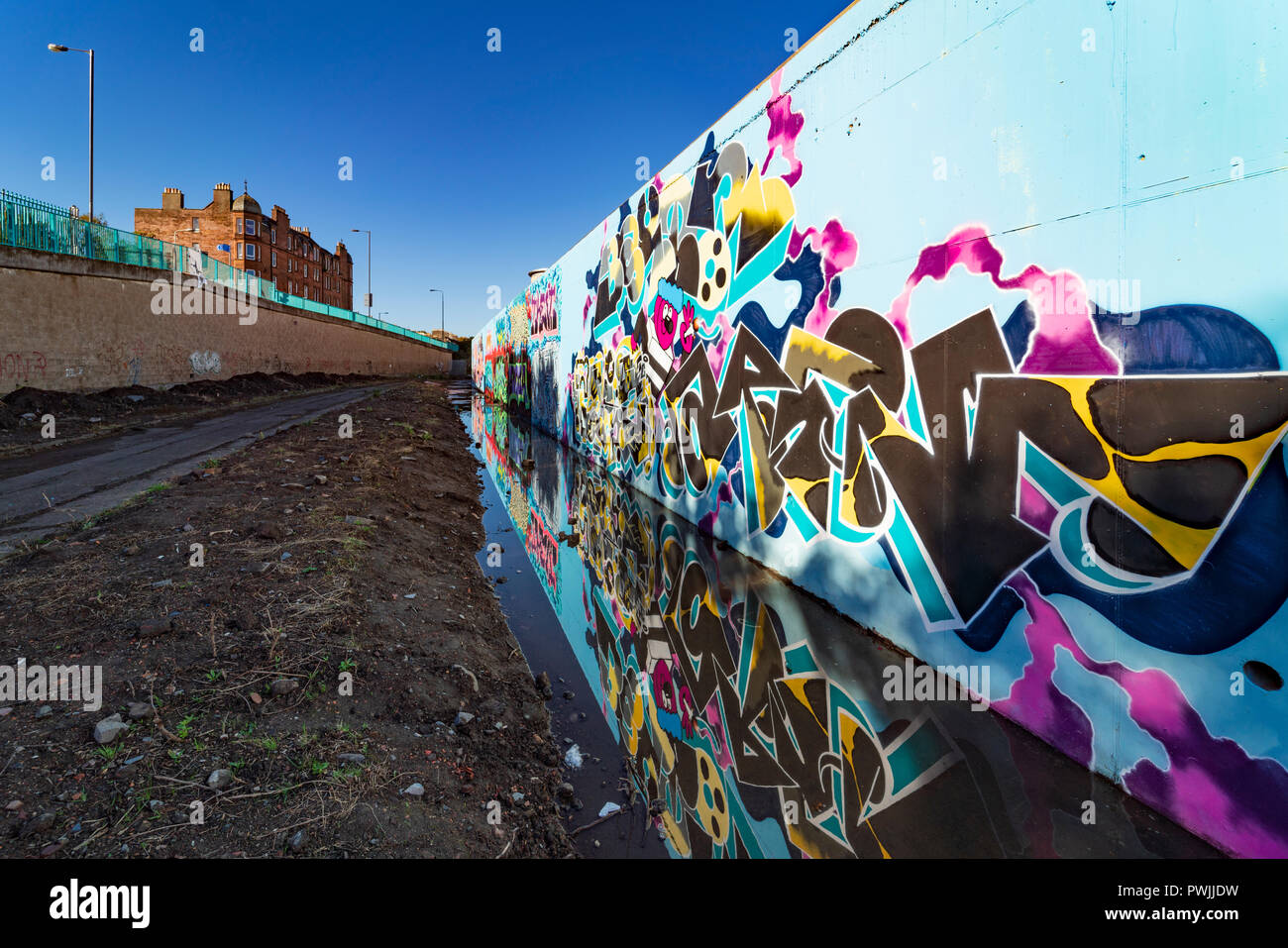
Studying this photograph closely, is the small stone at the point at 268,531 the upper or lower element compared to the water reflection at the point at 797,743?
upper

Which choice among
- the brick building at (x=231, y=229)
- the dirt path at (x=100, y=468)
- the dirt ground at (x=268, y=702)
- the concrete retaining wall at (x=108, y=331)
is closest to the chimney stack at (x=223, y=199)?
the brick building at (x=231, y=229)

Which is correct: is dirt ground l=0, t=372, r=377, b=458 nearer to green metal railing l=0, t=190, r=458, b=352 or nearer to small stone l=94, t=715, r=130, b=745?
green metal railing l=0, t=190, r=458, b=352

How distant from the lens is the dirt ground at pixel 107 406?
10789mm

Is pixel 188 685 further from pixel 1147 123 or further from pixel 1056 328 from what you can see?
pixel 1147 123

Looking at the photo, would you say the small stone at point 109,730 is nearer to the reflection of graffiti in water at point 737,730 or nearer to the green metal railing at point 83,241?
the reflection of graffiti in water at point 737,730

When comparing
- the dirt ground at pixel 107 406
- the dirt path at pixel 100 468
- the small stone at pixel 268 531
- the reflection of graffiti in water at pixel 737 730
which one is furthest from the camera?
the dirt ground at pixel 107 406

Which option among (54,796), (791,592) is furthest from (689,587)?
(54,796)

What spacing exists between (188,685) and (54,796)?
75 centimetres

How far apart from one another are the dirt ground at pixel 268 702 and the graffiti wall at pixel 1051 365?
49.8 inches

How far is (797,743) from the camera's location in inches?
118

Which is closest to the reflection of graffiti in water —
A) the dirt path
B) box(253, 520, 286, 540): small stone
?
box(253, 520, 286, 540): small stone

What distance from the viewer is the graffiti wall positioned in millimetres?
2195

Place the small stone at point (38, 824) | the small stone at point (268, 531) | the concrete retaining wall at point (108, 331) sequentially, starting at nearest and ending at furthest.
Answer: the small stone at point (38, 824) < the small stone at point (268, 531) < the concrete retaining wall at point (108, 331)

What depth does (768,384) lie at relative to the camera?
536 centimetres
